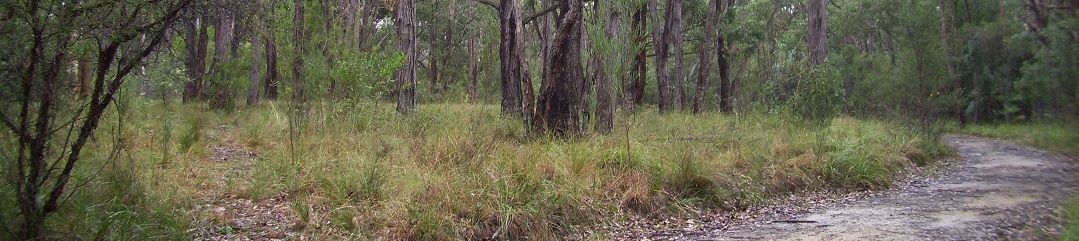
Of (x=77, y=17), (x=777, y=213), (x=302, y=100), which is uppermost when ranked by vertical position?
(x=77, y=17)

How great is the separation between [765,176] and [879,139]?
5.23 metres

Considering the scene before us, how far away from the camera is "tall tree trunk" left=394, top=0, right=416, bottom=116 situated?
15016mm

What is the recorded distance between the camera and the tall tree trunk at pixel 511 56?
15.2 meters

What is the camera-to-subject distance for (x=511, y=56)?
1627cm

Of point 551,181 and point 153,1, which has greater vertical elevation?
point 153,1

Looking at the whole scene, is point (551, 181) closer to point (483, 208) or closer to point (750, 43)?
point (483, 208)

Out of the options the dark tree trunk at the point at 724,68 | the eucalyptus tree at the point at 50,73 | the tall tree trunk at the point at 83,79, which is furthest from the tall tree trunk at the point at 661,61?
the eucalyptus tree at the point at 50,73

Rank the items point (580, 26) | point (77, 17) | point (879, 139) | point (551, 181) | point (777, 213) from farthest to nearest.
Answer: point (879, 139), point (580, 26), point (777, 213), point (551, 181), point (77, 17)

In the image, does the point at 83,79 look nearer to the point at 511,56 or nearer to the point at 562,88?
the point at 562,88

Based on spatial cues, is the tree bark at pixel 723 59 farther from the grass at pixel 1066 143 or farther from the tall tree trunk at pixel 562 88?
the grass at pixel 1066 143

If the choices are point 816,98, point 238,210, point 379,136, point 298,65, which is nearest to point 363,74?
point 379,136

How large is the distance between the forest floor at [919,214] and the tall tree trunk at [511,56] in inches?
262

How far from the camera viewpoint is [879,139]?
1388 centimetres

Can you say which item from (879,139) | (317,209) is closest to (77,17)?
(317,209)
